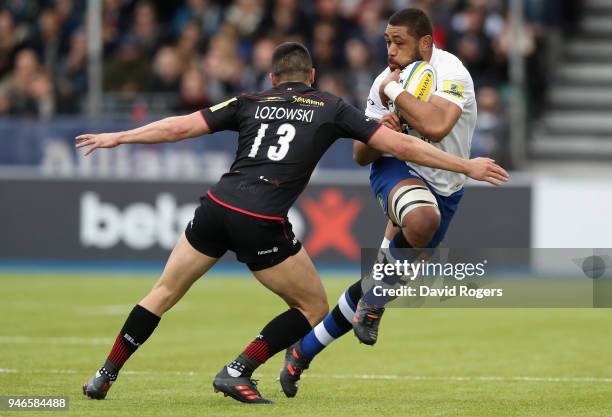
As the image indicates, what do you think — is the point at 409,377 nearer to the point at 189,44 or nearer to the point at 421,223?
the point at 421,223

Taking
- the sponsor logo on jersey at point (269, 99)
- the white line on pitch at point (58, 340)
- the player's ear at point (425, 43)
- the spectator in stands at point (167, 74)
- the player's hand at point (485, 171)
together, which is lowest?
the white line on pitch at point (58, 340)

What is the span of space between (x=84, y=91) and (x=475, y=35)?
247 inches

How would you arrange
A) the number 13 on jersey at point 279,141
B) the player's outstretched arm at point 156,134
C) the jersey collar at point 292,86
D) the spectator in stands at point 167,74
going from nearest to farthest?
the player's outstretched arm at point 156,134
the number 13 on jersey at point 279,141
the jersey collar at point 292,86
the spectator in stands at point 167,74

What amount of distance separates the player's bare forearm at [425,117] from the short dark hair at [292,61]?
0.63m

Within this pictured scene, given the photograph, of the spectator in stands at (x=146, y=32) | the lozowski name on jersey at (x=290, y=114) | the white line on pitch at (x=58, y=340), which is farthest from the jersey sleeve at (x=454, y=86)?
the spectator in stands at (x=146, y=32)

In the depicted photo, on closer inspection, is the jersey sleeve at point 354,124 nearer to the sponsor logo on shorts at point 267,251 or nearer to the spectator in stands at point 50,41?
the sponsor logo on shorts at point 267,251

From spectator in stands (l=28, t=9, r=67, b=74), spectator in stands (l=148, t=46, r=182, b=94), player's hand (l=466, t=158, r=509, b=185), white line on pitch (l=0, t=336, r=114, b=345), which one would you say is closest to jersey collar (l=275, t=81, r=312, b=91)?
player's hand (l=466, t=158, r=509, b=185)

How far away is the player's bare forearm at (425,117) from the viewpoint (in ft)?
28.2

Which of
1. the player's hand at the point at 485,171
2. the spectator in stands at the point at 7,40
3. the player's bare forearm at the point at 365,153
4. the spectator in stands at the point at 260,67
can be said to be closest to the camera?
the player's hand at the point at 485,171

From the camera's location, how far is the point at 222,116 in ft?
28.5

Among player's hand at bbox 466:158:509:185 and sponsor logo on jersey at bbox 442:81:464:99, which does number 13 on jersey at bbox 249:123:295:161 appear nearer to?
sponsor logo on jersey at bbox 442:81:464:99

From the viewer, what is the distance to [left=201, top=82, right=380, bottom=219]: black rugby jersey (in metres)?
8.59

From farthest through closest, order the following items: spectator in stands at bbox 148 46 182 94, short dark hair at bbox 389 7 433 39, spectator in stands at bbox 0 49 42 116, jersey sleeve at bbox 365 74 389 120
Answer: spectator in stands at bbox 0 49 42 116 → spectator in stands at bbox 148 46 182 94 → jersey sleeve at bbox 365 74 389 120 → short dark hair at bbox 389 7 433 39

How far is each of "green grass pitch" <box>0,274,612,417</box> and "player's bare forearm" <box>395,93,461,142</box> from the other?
5.69ft
